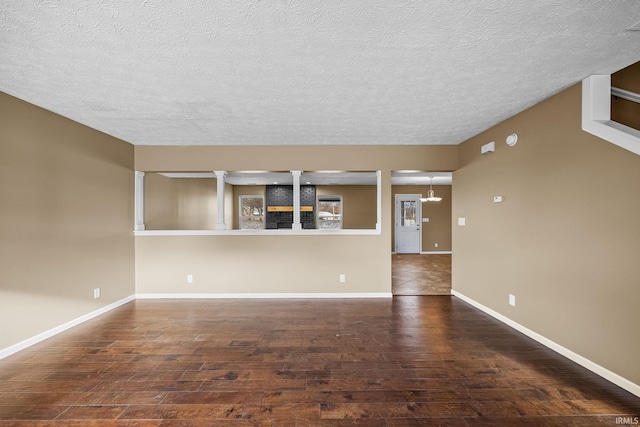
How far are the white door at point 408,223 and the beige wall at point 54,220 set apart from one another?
7.71 m

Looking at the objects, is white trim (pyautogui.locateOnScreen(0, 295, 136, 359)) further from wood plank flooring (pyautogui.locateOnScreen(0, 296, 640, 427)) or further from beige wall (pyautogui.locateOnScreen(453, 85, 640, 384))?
beige wall (pyautogui.locateOnScreen(453, 85, 640, 384))

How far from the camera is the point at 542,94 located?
2.56 metres

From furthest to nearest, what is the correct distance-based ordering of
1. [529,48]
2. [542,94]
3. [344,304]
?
[344,304], [542,94], [529,48]

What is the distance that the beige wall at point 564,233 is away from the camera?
201 centimetres

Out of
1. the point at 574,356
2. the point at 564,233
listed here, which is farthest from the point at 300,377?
the point at 564,233

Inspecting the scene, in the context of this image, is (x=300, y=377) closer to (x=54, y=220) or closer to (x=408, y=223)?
(x=54, y=220)

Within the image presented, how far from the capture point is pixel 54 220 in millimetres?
2992

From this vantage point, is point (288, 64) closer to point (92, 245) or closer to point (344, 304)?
point (344, 304)

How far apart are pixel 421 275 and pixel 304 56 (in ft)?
17.3

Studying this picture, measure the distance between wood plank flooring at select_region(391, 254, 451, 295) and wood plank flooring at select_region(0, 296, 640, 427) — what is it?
1.34 metres

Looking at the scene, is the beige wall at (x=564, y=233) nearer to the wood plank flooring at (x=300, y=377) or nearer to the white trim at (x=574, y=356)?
the white trim at (x=574, y=356)

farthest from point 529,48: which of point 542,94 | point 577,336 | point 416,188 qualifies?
point 416,188

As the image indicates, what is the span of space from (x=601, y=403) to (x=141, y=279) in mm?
5556

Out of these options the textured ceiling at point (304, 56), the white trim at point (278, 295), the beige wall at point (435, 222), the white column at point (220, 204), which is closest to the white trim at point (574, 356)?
the white trim at point (278, 295)
